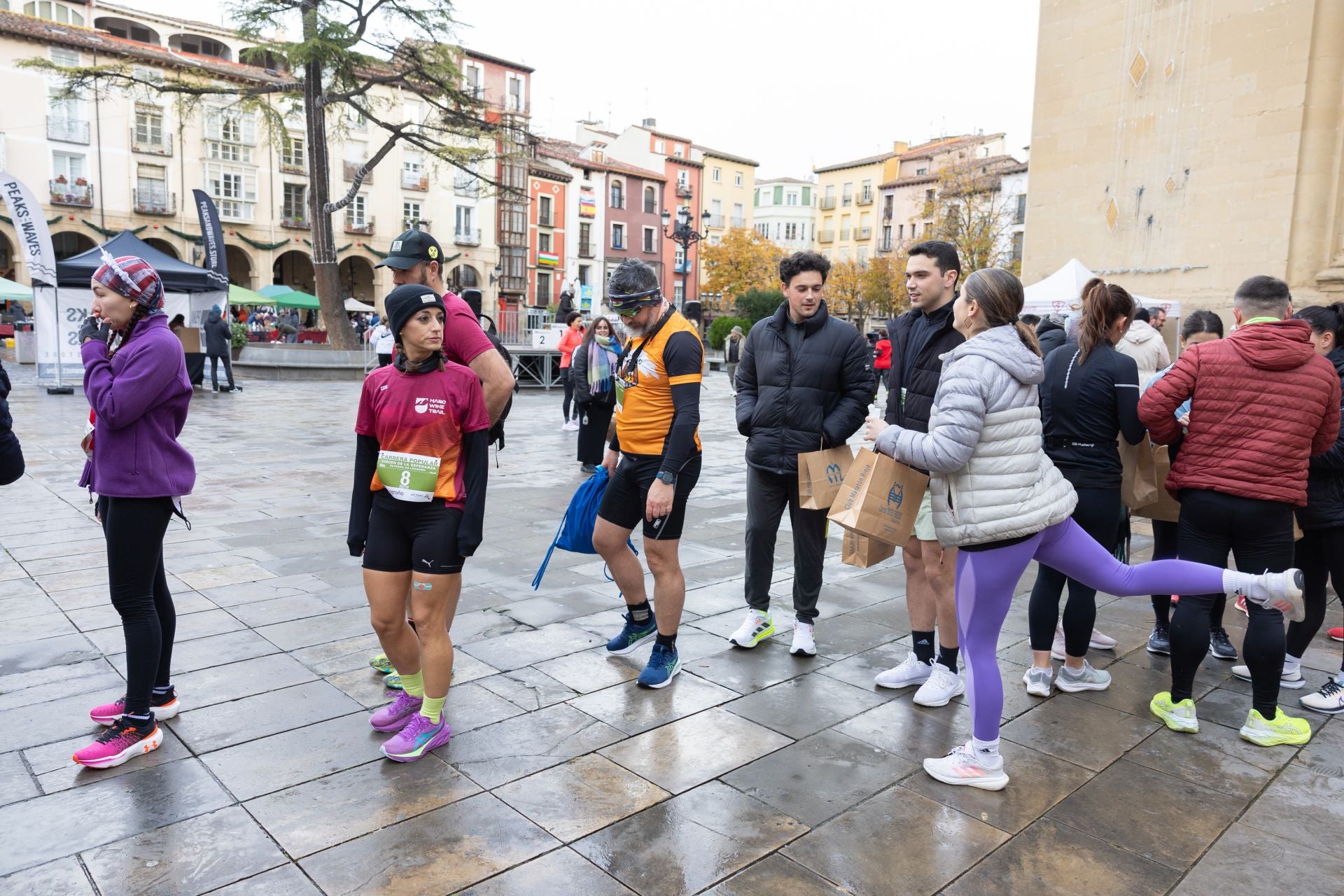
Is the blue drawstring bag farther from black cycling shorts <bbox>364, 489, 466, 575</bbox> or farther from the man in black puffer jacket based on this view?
black cycling shorts <bbox>364, 489, 466, 575</bbox>

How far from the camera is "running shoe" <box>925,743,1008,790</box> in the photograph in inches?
126

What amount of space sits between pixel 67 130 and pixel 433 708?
43.2m

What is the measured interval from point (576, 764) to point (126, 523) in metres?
1.83

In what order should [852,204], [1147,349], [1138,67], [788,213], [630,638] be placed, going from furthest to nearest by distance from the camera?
[788,213] → [852,204] → [1138,67] → [1147,349] → [630,638]

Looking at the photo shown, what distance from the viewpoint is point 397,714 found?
3.54 m

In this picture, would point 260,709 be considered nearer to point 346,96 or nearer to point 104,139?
point 346,96

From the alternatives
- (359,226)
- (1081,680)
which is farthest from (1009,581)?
(359,226)

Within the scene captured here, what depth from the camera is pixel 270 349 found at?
2248 cm

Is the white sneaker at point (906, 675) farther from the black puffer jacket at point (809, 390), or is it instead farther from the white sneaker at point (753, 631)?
the black puffer jacket at point (809, 390)

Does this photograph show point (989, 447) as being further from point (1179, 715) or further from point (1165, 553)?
point (1165, 553)

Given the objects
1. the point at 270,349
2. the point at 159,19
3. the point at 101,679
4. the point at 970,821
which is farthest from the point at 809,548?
the point at 159,19

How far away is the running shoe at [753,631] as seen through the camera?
4.60m

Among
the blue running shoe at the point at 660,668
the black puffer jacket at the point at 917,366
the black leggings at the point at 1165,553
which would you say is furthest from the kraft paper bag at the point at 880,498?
the black leggings at the point at 1165,553

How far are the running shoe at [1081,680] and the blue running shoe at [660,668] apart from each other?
179 centimetres
